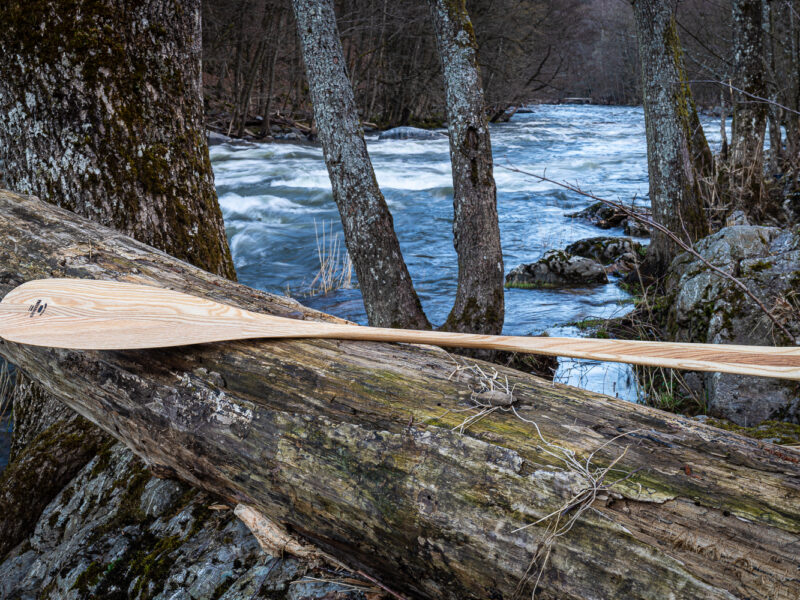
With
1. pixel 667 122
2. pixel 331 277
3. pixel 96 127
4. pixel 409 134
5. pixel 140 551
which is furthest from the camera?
pixel 409 134

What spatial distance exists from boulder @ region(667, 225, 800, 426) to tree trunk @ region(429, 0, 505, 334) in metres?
1.25

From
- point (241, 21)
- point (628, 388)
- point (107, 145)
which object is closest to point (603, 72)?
point (241, 21)

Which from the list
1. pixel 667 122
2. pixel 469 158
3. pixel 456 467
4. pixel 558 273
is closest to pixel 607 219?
pixel 558 273

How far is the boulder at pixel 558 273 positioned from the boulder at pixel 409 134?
10.6 metres

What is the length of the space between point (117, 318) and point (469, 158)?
281cm

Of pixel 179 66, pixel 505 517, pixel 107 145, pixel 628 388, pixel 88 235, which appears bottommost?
pixel 628 388

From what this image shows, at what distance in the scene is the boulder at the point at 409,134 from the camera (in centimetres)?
1633

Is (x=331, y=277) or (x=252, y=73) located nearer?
(x=331, y=277)

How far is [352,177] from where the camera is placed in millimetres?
3990

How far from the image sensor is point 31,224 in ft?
7.12

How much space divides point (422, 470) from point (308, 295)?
545 cm

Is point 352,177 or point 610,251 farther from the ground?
point 352,177

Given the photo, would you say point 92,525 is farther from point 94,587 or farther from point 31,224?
point 31,224

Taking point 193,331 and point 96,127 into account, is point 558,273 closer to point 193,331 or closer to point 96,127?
point 96,127
